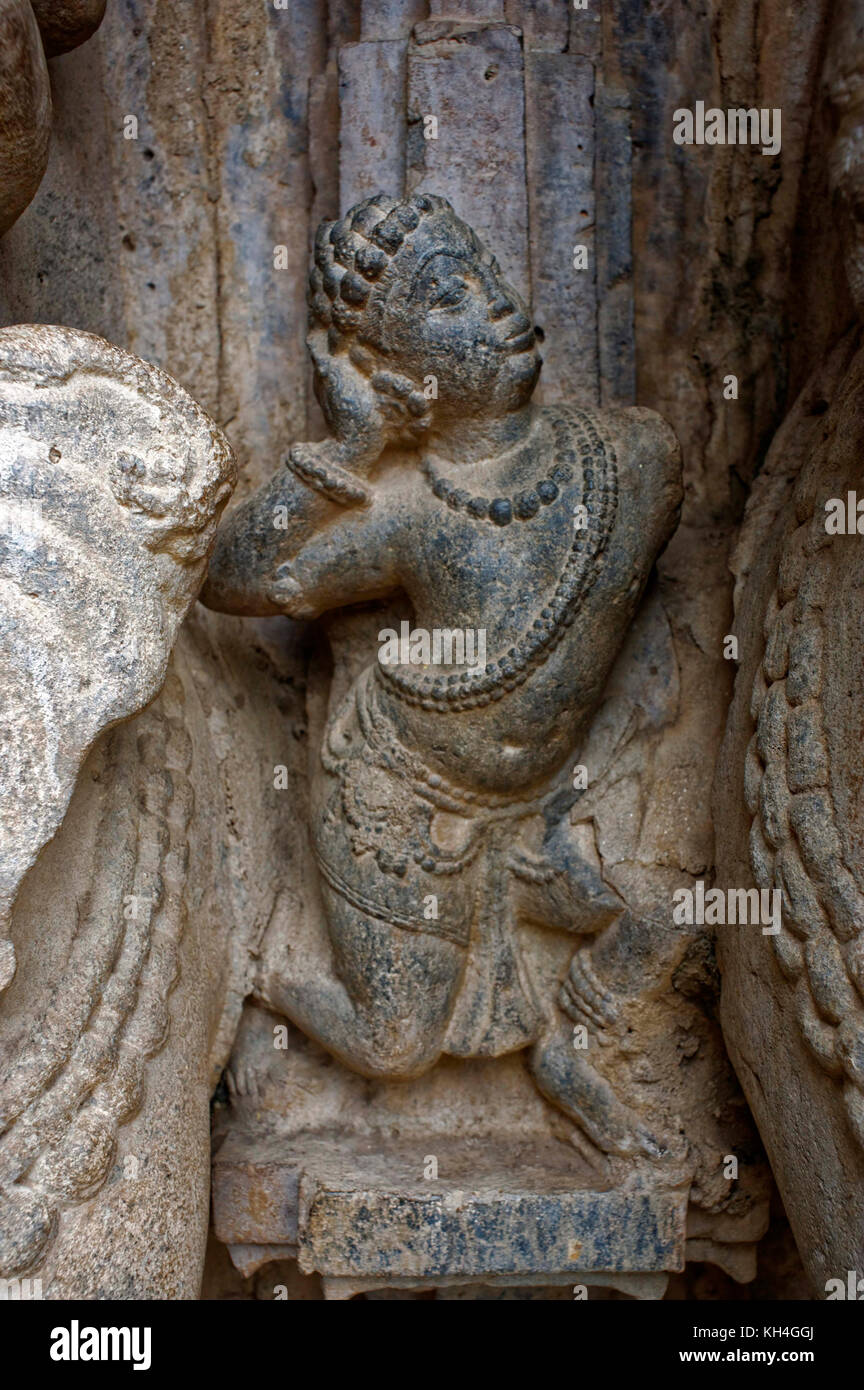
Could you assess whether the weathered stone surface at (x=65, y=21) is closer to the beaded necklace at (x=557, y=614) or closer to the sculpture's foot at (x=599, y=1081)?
the beaded necklace at (x=557, y=614)

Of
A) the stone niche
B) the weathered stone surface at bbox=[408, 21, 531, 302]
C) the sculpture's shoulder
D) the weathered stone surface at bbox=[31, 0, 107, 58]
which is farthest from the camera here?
the weathered stone surface at bbox=[408, 21, 531, 302]

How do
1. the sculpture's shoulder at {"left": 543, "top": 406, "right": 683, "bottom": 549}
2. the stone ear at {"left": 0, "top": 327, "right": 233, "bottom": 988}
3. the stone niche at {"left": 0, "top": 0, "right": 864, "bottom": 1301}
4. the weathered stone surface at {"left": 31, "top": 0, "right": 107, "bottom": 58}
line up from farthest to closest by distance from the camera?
the sculpture's shoulder at {"left": 543, "top": 406, "right": 683, "bottom": 549}
the weathered stone surface at {"left": 31, "top": 0, "right": 107, "bottom": 58}
the stone niche at {"left": 0, "top": 0, "right": 864, "bottom": 1301}
the stone ear at {"left": 0, "top": 327, "right": 233, "bottom": 988}

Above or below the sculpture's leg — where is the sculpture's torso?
above

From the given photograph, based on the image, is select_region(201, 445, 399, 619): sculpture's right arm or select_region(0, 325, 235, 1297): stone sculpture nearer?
select_region(0, 325, 235, 1297): stone sculpture

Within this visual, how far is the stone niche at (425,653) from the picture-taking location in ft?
5.49

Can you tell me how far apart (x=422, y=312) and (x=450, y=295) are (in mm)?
47

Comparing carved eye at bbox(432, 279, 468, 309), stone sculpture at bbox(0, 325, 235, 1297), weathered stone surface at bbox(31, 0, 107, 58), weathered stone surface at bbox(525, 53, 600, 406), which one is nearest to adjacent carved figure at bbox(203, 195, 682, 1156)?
carved eye at bbox(432, 279, 468, 309)

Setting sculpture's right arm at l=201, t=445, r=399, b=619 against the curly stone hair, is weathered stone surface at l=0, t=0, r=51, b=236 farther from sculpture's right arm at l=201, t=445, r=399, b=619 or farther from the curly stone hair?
sculpture's right arm at l=201, t=445, r=399, b=619

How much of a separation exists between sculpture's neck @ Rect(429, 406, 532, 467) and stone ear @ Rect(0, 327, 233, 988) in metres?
0.39

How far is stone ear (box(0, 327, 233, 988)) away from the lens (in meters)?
1.55

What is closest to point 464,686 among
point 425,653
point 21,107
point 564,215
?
point 425,653

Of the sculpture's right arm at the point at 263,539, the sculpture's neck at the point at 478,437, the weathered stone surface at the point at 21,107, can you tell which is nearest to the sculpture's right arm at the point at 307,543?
the sculpture's right arm at the point at 263,539

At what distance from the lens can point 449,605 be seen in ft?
6.54

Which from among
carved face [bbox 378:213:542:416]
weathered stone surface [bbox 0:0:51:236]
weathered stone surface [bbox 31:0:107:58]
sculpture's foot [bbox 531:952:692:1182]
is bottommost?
sculpture's foot [bbox 531:952:692:1182]
